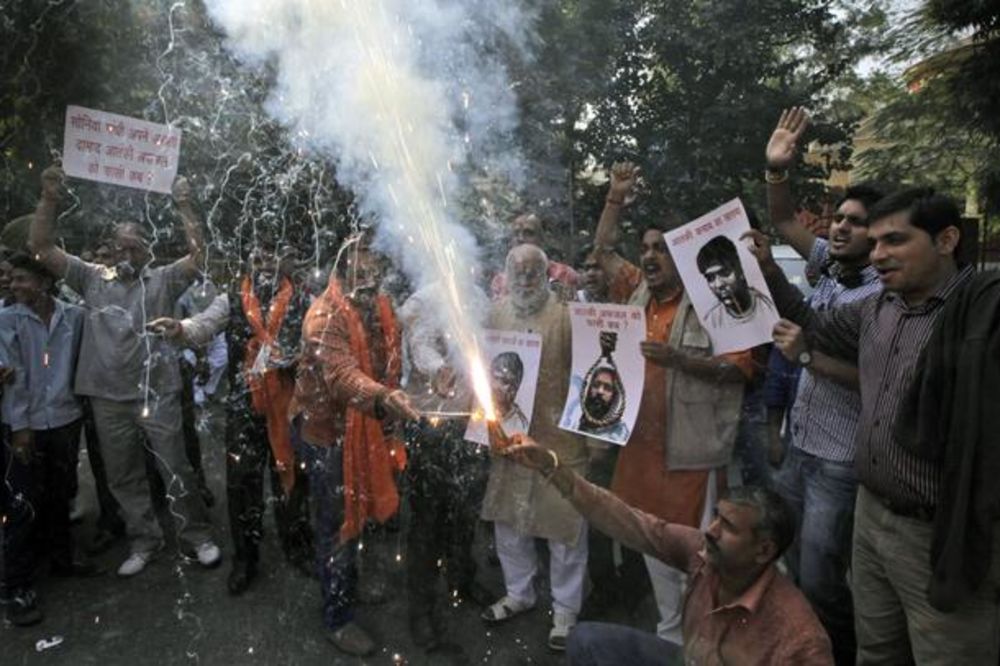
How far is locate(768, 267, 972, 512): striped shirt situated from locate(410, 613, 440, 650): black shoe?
2235 mm

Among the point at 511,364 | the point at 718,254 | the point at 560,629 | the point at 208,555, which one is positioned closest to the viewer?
the point at 718,254

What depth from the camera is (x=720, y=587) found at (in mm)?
2520

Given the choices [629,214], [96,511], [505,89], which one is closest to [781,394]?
[629,214]

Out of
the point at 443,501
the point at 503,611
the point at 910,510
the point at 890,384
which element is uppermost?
the point at 890,384

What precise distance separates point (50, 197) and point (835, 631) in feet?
14.7

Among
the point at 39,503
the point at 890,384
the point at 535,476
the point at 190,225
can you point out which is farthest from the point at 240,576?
the point at 890,384

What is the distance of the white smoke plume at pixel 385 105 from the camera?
425 centimetres

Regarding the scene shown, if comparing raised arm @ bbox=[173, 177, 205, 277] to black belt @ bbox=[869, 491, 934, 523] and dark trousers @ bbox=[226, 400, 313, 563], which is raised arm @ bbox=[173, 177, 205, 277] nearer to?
dark trousers @ bbox=[226, 400, 313, 563]

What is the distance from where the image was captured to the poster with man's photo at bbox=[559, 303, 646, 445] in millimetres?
3521

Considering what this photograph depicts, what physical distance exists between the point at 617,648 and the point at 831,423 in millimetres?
1318

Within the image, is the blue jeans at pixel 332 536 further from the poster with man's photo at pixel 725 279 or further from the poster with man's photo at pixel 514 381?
the poster with man's photo at pixel 725 279

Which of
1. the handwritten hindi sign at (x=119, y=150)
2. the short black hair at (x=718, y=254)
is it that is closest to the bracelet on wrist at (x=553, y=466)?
the short black hair at (x=718, y=254)

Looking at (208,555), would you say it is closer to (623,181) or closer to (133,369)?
(133,369)

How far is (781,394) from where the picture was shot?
4.20m
